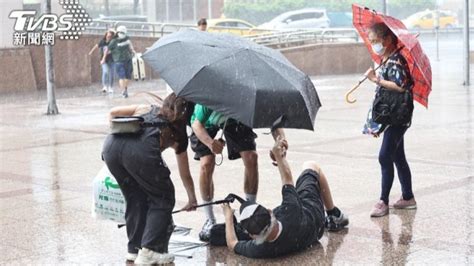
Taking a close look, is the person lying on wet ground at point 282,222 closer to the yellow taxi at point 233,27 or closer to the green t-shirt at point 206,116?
the green t-shirt at point 206,116

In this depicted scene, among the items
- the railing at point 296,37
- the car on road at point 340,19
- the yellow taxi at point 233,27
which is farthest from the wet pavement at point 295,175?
the car on road at point 340,19

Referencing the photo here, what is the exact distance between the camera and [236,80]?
19.9 feet

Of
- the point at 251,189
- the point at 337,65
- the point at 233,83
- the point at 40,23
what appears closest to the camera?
the point at 233,83

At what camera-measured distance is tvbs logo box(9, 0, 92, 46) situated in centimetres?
2461

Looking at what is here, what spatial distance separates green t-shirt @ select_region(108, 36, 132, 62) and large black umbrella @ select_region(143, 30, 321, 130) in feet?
50.9

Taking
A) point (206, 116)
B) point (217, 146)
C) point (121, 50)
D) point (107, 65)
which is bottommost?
point (107, 65)

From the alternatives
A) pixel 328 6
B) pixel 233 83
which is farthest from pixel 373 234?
pixel 328 6

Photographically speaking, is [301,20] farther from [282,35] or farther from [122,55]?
[122,55]

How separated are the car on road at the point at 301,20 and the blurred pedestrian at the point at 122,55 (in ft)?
69.3

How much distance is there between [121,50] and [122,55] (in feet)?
0.46

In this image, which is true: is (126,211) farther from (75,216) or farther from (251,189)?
(75,216)

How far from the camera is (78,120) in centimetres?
1642

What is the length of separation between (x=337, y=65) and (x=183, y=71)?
26.0m

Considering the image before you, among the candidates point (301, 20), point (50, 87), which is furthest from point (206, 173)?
point (301, 20)
